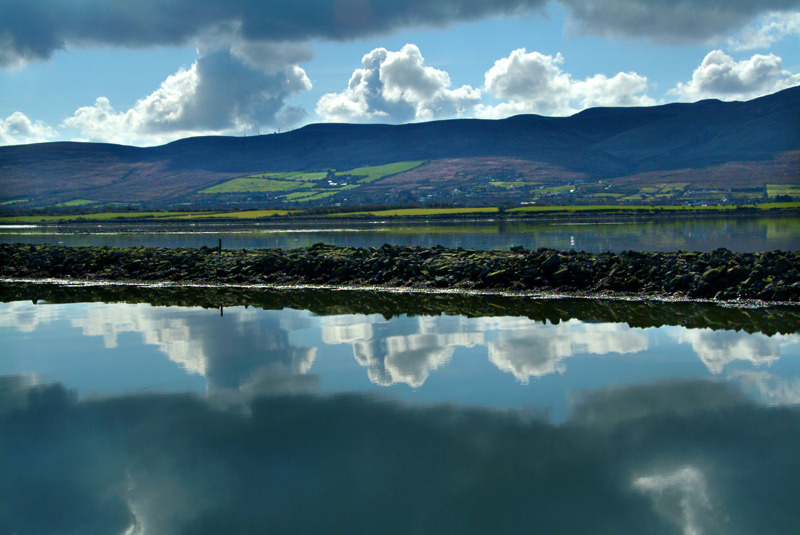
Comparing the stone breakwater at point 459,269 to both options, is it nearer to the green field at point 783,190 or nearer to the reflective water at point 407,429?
the reflective water at point 407,429

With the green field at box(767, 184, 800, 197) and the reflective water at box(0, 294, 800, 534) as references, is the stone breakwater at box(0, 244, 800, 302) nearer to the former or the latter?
the reflective water at box(0, 294, 800, 534)

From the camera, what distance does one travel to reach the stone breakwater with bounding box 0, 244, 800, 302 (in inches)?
833

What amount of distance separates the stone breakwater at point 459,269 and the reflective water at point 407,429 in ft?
13.7

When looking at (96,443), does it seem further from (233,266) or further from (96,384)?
(233,266)

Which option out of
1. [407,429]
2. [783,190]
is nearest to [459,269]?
[407,429]

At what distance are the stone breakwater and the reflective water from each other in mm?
4190

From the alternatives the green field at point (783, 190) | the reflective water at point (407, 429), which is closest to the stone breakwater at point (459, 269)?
the reflective water at point (407, 429)

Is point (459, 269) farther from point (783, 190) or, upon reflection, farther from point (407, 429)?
point (783, 190)

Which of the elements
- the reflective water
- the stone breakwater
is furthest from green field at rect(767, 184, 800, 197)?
the reflective water

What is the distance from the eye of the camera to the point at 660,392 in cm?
1166

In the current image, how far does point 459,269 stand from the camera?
2514 cm

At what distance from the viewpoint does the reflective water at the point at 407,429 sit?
25.5 ft

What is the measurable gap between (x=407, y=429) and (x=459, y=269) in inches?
607

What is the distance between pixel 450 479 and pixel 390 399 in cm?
310
